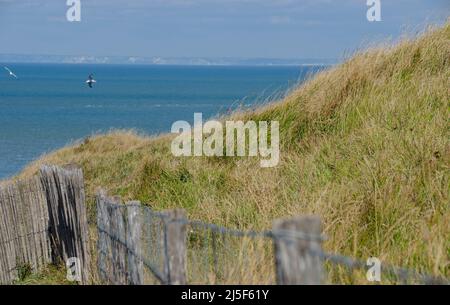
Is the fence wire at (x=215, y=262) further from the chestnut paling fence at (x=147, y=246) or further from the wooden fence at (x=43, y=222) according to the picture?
the wooden fence at (x=43, y=222)

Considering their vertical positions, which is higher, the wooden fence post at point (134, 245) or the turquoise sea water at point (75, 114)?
the turquoise sea water at point (75, 114)

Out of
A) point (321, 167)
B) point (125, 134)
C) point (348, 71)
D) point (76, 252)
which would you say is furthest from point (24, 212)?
point (125, 134)

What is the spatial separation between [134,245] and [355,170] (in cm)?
309

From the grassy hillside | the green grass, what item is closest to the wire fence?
the grassy hillside

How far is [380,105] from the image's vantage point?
10.2 meters

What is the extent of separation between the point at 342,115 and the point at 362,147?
6.29 feet

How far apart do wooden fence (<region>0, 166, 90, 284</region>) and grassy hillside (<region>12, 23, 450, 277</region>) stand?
1280mm

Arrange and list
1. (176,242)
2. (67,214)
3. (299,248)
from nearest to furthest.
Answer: (299,248)
(176,242)
(67,214)

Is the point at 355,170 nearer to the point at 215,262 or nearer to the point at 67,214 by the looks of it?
the point at 67,214

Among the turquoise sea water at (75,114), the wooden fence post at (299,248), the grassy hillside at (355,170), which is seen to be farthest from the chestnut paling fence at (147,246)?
the turquoise sea water at (75,114)

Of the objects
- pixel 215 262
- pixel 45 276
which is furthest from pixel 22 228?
pixel 215 262

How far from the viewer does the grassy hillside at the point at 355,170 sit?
21.5 feet

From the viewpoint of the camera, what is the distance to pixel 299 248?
326 cm
